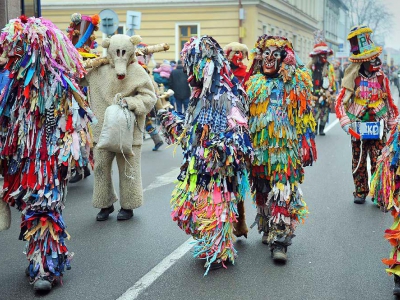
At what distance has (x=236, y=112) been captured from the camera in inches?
205

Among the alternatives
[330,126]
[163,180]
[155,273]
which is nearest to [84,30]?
[163,180]

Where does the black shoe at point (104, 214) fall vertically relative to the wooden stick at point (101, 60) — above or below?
below

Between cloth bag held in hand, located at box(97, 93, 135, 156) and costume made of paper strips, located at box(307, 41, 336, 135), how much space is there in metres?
9.66

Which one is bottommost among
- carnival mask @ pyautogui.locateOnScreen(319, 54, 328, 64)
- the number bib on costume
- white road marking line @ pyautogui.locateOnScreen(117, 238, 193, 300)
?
white road marking line @ pyautogui.locateOnScreen(117, 238, 193, 300)

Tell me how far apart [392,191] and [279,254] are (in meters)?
1.25

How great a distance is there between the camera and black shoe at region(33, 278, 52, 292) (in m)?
4.67

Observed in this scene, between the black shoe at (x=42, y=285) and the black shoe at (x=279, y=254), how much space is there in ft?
6.43

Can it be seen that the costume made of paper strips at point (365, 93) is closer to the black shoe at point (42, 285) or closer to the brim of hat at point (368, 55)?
the brim of hat at point (368, 55)

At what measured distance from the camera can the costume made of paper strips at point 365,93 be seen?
765 centimetres

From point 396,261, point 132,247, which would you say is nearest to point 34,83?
point 132,247

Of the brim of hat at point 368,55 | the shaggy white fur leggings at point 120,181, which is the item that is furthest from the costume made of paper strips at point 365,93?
the shaggy white fur leggings at point 120,181

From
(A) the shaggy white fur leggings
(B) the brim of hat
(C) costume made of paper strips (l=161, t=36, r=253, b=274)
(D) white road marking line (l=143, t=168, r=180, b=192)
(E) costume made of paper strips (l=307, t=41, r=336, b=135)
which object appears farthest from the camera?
(E) costume made of paper strips (l=307, t=41, r=336, b=135)

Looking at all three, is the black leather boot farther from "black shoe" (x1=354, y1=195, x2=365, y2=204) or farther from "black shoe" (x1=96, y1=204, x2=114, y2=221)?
"black shoe" (x1=354, y1=195, x2=365, y2=204)

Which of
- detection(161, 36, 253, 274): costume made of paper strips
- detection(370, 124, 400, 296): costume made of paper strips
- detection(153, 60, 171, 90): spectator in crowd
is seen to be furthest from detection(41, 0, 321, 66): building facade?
detection(370, 124, 400, 296): costume made of paper strips
